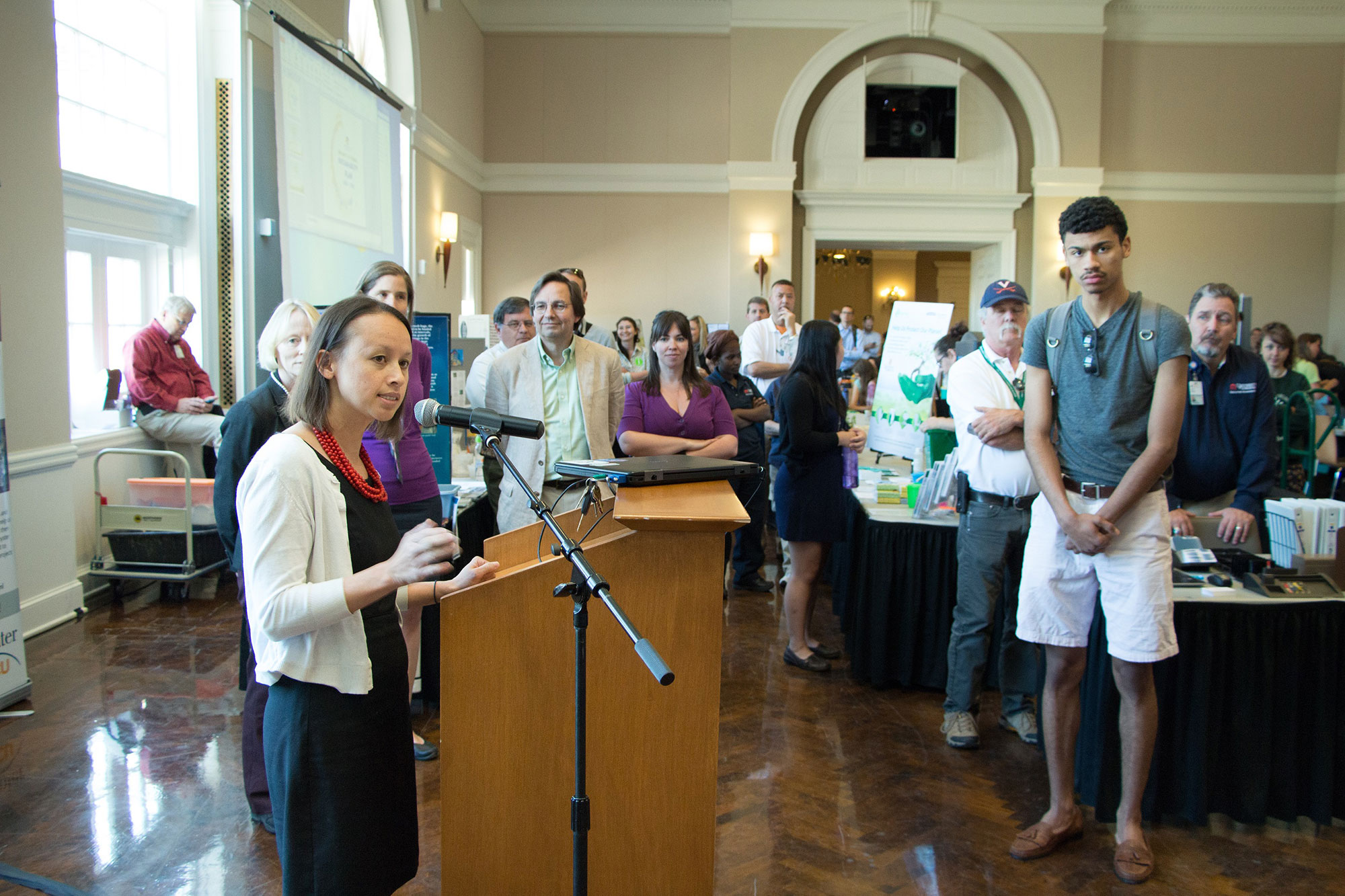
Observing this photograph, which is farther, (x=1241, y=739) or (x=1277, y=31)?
(x=1277, y=31)

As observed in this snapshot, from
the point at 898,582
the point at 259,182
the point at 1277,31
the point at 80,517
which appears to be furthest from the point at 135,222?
the point at 1277,31

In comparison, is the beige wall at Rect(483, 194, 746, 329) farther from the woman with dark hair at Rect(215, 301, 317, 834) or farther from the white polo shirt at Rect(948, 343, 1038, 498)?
the woman with dark hair at Rect(215, 301, 317, 834)

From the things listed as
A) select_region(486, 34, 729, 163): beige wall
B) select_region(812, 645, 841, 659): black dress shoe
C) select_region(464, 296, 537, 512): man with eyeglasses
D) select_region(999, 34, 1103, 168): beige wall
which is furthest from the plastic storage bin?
select_region(999, 34, 1103, 168): beige wall

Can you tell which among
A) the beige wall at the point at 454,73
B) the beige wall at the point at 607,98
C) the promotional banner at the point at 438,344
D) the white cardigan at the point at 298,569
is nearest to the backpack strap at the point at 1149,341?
the white cardigan at the point at 298,569

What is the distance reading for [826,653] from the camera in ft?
13.4

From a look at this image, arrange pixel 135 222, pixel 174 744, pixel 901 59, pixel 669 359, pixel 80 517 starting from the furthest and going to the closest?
pixel 901 59 < pixel 135 222 < pixel 80 517 < pixel 669 359 < pixel 174 744

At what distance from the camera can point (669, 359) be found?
378cm

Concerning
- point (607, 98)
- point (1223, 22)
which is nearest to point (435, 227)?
point (607, 98)

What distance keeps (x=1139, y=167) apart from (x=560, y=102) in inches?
274

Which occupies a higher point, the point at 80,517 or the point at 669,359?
the point at 669,359

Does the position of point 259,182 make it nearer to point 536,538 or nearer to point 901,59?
point 536,538

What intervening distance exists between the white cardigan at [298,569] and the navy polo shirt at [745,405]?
354 cm

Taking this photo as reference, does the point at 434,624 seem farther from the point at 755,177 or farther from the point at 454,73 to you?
the point at 755,177

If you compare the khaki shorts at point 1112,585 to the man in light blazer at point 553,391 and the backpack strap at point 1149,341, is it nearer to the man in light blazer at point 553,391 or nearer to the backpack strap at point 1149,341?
the backpack strap at point 1149,341
